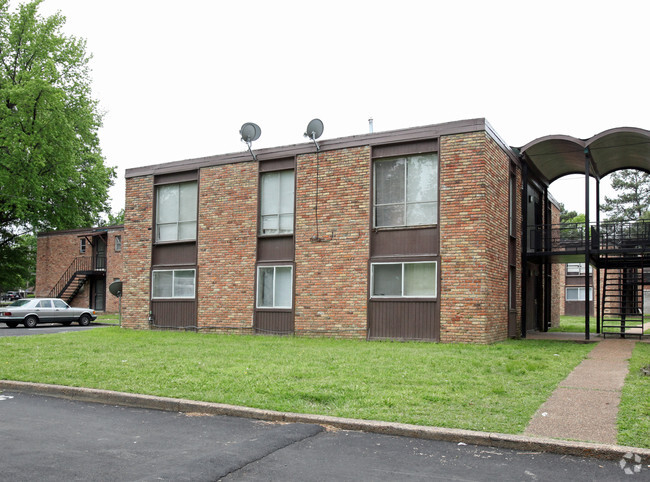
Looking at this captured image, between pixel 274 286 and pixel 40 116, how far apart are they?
784 inches

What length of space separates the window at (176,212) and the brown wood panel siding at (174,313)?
7.27 ft

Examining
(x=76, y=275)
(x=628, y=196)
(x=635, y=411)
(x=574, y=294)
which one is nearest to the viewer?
(x=635, y=411)

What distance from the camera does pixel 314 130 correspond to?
59.7 ft

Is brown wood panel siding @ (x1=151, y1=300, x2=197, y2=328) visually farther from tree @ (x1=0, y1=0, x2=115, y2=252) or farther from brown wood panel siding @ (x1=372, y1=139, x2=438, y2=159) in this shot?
tree @ (x1=0, y1=0, x2=115, y2=252)

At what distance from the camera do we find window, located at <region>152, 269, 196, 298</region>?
2067cm

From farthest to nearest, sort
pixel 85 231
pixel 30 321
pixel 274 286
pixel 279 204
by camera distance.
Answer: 1. pixel 85 231
2. pixel 30 321
3. pixel 279 204
4. pixel 274 286

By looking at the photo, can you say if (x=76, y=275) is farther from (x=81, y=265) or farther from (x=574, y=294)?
(x=574, y=294)

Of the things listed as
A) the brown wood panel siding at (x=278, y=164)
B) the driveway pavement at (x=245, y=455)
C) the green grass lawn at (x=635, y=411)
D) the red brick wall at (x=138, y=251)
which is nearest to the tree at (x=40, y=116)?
the red brick wall at (x=138, y=251)

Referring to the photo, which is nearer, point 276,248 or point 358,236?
point 358,236

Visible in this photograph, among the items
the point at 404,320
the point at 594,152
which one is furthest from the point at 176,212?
the point at 594,152

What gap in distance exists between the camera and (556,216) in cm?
2912

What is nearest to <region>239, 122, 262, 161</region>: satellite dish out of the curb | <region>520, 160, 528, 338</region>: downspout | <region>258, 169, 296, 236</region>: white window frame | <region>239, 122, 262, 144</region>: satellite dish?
<region>239, 122, 262, 144</region>: satellite dish

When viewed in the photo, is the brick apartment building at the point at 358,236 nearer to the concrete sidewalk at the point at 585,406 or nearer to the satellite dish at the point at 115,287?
the satellite dish at the point at 115,287

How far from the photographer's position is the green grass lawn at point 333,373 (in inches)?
301
